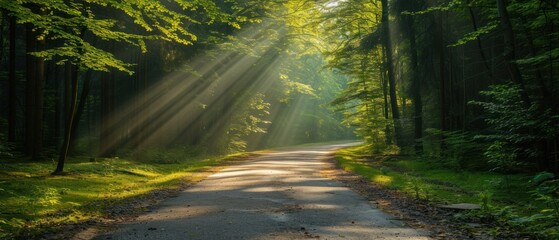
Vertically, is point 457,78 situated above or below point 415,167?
above

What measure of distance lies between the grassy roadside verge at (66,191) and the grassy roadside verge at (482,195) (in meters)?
7.09

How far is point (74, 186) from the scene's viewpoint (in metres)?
11.7

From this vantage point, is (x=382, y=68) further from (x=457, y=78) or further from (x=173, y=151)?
(x=173, y=151)

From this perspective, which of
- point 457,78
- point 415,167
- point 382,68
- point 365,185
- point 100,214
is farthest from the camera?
point 382,68

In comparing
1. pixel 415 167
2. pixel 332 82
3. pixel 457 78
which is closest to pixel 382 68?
pixel 457 78

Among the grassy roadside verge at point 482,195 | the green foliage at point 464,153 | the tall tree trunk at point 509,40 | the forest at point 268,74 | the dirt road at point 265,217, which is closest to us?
the dirt road at point 265,217

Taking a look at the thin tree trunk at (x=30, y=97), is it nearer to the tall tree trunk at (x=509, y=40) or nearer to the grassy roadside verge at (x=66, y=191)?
the grassy roadside verge at (x=66, y=191)

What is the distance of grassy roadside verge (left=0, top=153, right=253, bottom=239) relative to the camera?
7.38 metres

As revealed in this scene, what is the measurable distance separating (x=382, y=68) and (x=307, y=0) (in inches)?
289

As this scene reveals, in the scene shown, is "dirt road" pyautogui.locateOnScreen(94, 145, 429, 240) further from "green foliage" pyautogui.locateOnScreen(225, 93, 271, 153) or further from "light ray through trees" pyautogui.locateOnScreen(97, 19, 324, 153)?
"green foliage" pyautogui.locateOnScreen(225, 93, 271, 153)

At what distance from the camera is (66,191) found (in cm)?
1047

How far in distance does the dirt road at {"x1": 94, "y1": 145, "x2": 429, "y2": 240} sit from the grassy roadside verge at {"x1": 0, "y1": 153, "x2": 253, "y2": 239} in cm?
141

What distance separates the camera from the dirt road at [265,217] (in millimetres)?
6293

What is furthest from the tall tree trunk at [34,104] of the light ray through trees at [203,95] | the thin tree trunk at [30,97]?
the light ray through trees at [203,95]
